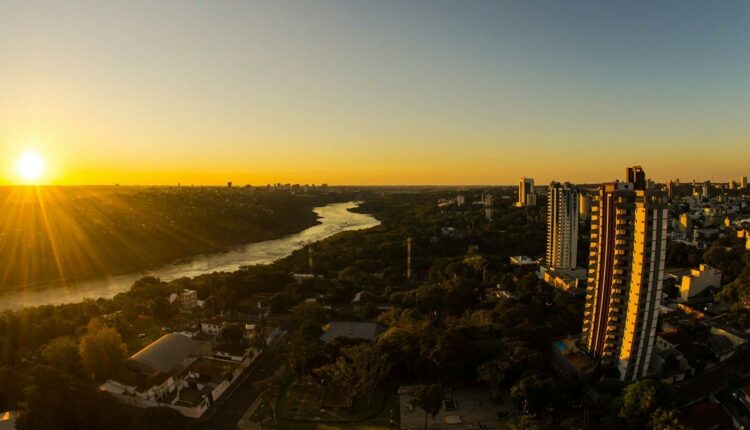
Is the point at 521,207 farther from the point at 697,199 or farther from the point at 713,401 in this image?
the point at 713,401

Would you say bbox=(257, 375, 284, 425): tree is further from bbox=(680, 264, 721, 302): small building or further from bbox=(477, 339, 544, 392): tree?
bbox=(680, 264, 721, 302): small building

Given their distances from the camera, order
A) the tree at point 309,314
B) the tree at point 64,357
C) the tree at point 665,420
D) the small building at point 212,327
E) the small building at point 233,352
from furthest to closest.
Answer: the small building at point 212,327
the tree at point 309,314
the small building at point 233,352
the tree at point 64,357
the tree at point 665,420

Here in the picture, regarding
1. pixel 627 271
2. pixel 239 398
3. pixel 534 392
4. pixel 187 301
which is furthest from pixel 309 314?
pixel 627 271

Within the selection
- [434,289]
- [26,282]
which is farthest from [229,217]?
[434,289]

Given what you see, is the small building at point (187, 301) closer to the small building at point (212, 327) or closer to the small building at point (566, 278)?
the small building at point (212, 327)

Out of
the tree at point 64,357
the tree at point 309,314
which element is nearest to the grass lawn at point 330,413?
the tree at point 309,314


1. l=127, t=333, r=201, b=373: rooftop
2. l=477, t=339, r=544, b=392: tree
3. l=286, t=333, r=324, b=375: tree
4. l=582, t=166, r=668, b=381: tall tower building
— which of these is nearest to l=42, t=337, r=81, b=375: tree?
l=127, t=333, r=201, b=373: rooftop

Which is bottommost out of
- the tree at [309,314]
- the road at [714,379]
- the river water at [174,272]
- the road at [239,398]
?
the river water at [174,272]

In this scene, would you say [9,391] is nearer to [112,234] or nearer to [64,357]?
[64,357]
